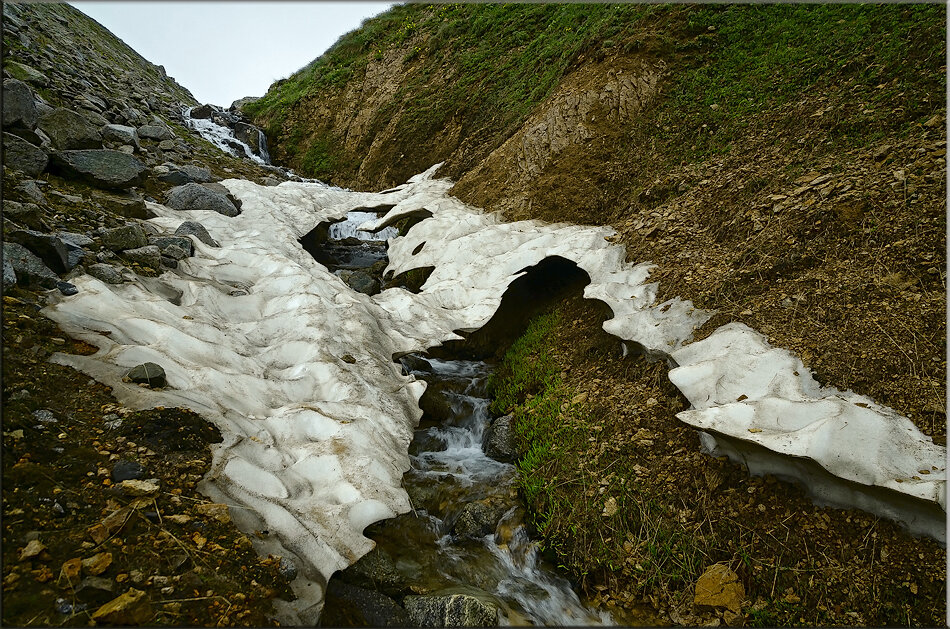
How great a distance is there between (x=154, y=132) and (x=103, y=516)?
13.1m

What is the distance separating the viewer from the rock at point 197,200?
9.15 m

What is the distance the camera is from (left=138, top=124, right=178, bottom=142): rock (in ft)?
40.1

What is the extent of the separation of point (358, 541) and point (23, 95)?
8589 mm

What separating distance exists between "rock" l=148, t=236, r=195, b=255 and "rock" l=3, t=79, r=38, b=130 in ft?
8.93

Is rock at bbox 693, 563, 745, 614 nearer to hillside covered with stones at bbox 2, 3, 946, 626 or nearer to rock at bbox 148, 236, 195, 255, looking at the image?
hillside covered with stones at bbox 2, 3, 946, 626

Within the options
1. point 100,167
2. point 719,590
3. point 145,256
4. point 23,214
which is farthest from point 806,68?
point 100,167

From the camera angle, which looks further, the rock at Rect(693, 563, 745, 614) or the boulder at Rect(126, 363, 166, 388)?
the boulder at Rect(126, 363, 166, 388)

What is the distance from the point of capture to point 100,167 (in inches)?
310

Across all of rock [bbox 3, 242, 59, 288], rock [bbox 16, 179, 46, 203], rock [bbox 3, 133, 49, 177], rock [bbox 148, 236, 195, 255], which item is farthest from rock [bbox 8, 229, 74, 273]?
rock [bbox 3, 133, 49, 177]

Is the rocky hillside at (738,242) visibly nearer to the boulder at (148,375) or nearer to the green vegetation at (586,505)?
the green vegetation at (586,505)

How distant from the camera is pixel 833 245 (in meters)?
4.81

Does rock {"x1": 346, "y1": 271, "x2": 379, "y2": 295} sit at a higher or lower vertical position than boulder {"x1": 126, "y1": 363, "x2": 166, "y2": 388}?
lower

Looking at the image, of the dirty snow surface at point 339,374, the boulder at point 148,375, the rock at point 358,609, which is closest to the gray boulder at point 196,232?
the dirty snow surface at point 339,374

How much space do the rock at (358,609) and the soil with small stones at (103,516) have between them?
55 cm
